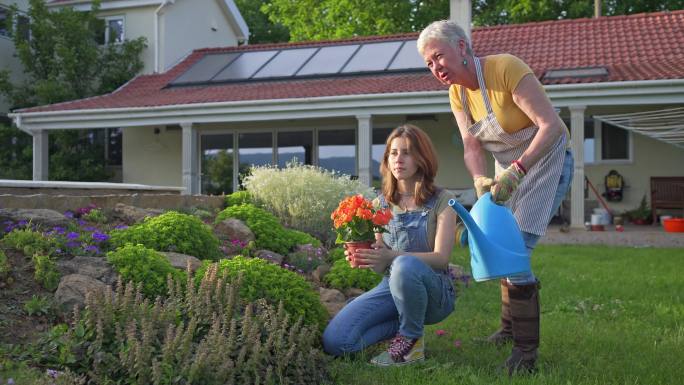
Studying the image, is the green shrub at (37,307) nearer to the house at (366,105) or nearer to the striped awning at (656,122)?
the house at (366,105)

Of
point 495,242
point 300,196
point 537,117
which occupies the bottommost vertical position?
point 495,242

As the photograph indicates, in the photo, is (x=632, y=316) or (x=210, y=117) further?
(x=210, y=117)

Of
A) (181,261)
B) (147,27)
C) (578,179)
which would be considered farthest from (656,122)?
(147,27)

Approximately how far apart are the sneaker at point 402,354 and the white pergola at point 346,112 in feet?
20.8

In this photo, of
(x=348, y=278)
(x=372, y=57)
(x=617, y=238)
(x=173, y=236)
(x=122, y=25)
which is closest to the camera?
(x=173, y=236)

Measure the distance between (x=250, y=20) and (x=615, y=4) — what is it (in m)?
16.5

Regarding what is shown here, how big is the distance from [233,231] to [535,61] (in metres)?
9.78

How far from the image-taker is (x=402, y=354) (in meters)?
3.53

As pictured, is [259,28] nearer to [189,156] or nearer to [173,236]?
[189,156]

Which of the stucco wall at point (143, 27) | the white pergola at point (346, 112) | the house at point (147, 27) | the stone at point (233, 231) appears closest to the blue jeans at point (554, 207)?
the stone at point (233, 231)

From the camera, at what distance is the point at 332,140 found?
1527 centimetres

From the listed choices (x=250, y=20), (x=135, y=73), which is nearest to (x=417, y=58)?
(x=135, y=73)

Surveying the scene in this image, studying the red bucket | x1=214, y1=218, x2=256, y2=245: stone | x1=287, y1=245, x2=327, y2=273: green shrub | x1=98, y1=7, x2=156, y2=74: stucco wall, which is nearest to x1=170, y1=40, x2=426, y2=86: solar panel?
x1=98, y1=7, x2=156, y2=74: stucco wall

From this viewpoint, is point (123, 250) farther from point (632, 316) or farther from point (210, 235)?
point (632, 316)
